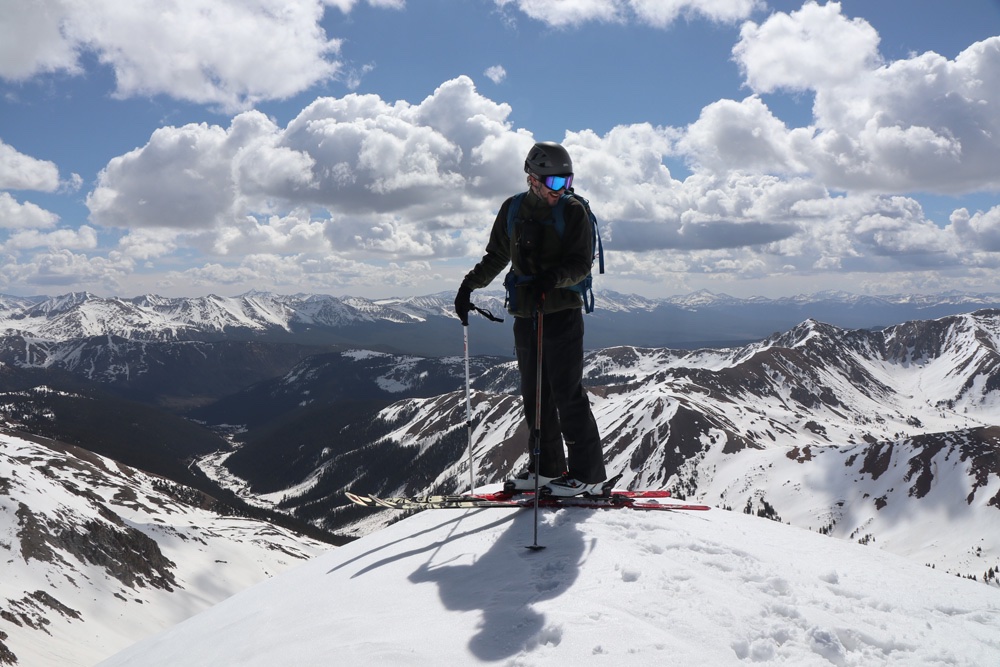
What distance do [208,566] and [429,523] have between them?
12834 cm

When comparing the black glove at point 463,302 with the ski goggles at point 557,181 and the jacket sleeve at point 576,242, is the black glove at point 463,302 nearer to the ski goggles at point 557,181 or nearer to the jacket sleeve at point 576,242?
the jacket sleeve at point 576,242

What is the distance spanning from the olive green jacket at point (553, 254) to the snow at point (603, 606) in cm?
333

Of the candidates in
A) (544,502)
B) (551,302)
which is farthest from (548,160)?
(544,502)

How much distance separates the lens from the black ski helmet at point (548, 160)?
319 inches

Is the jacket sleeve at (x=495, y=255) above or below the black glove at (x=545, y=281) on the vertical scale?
above

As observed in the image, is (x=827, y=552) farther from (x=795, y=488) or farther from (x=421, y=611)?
(x=795, y=488)

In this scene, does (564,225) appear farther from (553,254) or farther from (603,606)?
(603,606)

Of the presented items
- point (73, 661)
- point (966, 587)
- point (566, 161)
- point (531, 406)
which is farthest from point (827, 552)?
point (73, 661)

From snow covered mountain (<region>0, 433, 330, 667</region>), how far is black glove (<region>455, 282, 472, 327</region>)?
70438mm

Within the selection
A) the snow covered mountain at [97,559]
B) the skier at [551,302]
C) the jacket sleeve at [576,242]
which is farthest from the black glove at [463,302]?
the snow covered mountain at [97,559]

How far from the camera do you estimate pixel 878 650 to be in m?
4.71

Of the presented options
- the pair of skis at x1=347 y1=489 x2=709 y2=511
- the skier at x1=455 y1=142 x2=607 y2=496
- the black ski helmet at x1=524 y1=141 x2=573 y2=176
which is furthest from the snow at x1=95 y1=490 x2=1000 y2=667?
the black ski helmet at x1=524 y1=141 x2=573 y2=176

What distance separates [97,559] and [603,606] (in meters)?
120

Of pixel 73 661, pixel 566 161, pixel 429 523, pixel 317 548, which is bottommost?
pixel 317 548
